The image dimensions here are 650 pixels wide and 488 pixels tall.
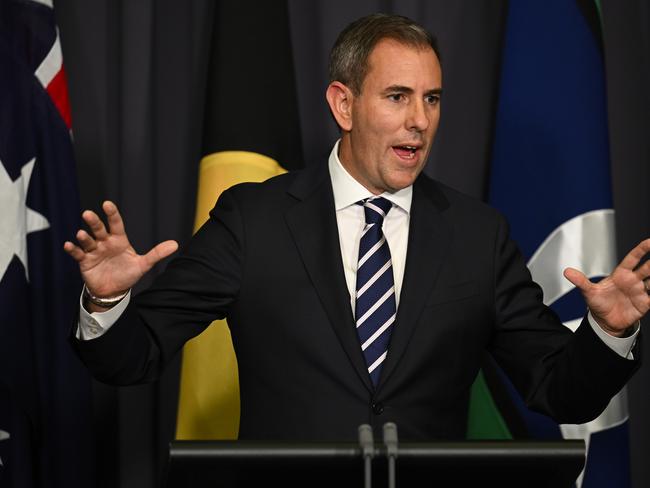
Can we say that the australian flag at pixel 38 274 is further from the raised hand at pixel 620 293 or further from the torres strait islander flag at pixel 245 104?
the raised hand at pixel 620 293

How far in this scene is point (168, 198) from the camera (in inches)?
138

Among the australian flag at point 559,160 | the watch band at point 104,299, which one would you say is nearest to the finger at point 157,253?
the watch band at point 104,299

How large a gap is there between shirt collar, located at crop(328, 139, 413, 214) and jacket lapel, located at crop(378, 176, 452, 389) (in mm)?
21

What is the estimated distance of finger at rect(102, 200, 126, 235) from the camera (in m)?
1.82

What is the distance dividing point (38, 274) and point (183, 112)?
82 centimetres

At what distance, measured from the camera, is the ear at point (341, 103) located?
2564 mm

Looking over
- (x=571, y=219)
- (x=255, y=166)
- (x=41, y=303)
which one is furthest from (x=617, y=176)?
(x=41, y=303)

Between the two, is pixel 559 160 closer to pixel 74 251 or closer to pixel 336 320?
pixel 336 320

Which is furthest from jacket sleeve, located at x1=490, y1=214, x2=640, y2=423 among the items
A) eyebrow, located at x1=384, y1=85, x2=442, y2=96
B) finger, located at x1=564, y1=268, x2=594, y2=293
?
eyebrow, located at x1=384, y1=85, x2=442, y2=96

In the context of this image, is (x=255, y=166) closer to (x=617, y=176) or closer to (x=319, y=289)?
(x=319, y=289)

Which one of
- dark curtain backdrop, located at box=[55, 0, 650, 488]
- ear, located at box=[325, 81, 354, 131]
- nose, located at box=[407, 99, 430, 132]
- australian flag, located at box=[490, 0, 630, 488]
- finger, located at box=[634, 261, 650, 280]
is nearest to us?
finger, located at box=[634, 261, 650, 280]

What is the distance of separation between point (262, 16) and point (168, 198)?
0.73 m

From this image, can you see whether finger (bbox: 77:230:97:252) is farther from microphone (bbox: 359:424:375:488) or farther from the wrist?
microphone (bbox: 359:424:375:488)

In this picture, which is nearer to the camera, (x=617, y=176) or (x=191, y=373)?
(x=191, y=373)
